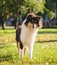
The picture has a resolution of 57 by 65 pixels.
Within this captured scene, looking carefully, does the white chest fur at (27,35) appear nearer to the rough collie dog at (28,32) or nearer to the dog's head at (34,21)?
the rough collie dog at (28,32)

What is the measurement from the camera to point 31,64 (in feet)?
32.3

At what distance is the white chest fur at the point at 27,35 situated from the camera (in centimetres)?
980

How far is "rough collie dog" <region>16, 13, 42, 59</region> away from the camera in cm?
944

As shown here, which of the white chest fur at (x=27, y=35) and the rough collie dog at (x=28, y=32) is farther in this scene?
the white chest fur at (x=27, y=35)

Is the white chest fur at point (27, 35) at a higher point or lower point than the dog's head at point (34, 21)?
lower

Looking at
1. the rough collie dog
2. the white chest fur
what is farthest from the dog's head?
the white chest fur

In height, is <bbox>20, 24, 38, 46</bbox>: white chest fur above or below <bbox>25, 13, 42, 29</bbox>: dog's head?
below

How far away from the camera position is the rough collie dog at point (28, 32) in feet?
31.0

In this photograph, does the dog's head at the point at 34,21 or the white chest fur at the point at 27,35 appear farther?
the white chest fur at the point at 27,35

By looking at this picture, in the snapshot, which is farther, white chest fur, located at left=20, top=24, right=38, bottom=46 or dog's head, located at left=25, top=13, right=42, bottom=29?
white chest fur, located at left=20, top=24, right=38, bottom=46

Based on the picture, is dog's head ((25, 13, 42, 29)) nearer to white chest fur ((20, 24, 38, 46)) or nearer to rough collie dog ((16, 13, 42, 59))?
rough collie dog ((16, 13, 42, 59))

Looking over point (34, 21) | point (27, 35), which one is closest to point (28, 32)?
point (27, 35)

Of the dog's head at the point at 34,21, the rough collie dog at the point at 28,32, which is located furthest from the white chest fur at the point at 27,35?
the dog's head at the point at 34,21

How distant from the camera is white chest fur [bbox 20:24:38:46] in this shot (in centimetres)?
980
